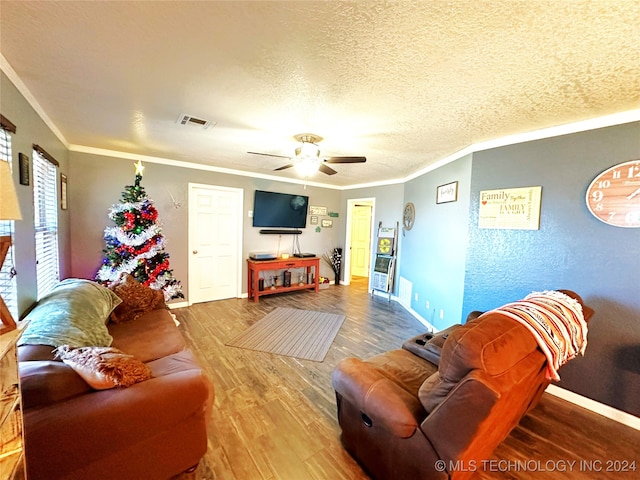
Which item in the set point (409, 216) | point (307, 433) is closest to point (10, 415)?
point (307, 433)

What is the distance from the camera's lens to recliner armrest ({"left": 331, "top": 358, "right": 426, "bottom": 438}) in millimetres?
1256

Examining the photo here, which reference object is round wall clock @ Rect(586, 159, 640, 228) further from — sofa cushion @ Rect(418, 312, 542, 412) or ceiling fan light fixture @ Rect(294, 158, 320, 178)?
ceiling fan light fixture @ Rect(294, 158, 320, 178)

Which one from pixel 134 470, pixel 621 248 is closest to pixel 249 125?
pixel 134 470

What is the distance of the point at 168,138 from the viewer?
2975 mm

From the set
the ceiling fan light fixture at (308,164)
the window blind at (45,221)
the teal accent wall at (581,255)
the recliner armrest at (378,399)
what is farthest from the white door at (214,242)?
the teal accent wall at (581,255)

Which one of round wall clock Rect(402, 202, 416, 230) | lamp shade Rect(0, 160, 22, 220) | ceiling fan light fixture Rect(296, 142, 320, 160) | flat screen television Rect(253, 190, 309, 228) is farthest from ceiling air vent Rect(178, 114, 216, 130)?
round wall clock Rect(402, 202, 416, 230)

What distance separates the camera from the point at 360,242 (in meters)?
7.30

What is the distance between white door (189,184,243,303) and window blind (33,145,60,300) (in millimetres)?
1687

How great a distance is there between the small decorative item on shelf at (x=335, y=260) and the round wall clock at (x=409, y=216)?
6.06 ft

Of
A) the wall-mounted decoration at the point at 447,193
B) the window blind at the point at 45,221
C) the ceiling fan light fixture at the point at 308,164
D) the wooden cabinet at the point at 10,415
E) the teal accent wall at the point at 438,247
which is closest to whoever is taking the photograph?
the wooden cabinet at the point at 10,415

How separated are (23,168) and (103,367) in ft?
5.30

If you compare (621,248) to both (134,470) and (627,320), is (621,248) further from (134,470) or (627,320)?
(134,470)

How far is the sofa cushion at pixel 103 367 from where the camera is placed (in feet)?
4.03

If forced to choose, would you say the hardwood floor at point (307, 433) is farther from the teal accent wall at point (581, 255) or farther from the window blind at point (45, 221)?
the window blind at point (45, 221)
